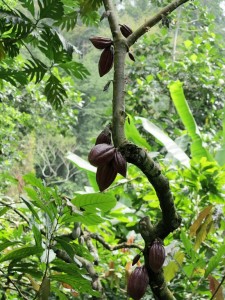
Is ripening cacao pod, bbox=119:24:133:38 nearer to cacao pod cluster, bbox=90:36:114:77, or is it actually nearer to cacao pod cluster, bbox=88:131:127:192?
cacao pod cluster, bbox=90:36:114:77

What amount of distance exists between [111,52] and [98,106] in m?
18.4

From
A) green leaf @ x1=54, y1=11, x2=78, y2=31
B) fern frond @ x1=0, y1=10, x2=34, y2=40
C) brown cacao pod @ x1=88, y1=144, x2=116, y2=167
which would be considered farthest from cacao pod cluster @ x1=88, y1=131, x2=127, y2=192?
green leaf @ x1=54, y1=11, x2=78, y2=31

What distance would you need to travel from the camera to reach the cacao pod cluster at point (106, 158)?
46cm

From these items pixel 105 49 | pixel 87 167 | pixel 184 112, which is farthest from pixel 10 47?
pixel 184 112

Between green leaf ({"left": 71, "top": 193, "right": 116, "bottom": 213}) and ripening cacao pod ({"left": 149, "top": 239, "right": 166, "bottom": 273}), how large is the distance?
4.7 inches

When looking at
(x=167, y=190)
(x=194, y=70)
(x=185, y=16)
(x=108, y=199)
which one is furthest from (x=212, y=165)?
(x=185, y=16)

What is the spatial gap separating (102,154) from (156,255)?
0.14 m

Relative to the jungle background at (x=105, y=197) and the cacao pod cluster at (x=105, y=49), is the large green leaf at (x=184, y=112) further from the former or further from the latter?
the cacao pod cluster at (x=105, y=49)

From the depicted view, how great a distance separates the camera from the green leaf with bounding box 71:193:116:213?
2.12 feet

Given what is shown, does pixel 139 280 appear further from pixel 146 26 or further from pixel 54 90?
pixel 54 90

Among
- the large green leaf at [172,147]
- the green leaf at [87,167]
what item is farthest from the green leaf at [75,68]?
the large green leaf at [172,147]

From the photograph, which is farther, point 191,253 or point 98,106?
point 98,106

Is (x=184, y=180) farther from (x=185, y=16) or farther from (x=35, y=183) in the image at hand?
(x=185, y=16)

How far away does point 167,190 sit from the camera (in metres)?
0.49
